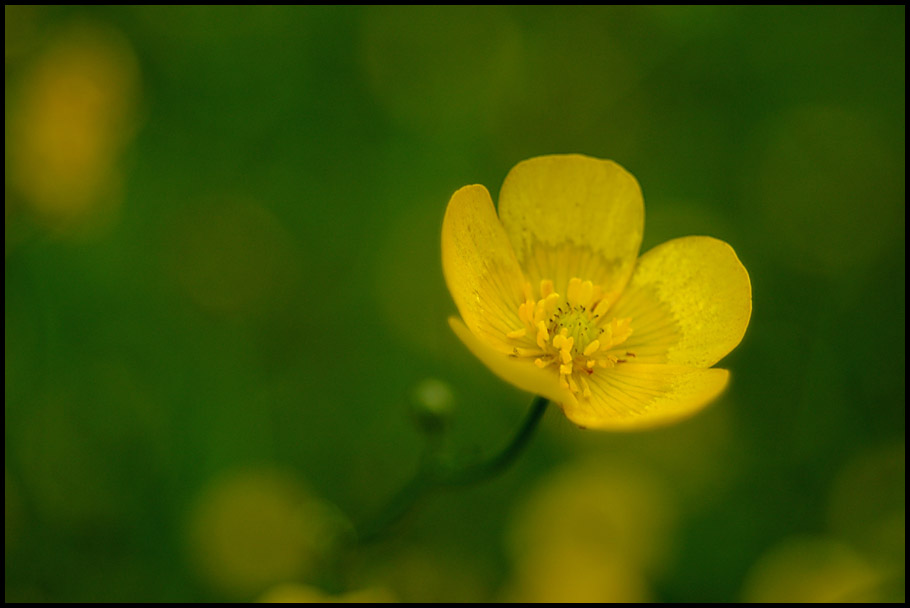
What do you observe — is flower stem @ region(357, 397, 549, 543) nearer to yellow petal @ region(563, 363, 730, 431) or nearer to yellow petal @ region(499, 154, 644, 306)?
yellow petal @ region(563, 363, 730, 431)

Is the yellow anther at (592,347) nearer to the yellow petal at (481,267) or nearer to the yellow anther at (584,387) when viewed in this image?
the yellow anther at (584,387)

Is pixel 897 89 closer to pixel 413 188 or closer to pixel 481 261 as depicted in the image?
pixel 413 188

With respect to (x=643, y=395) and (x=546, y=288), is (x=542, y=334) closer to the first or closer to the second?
(x=546, y=288)

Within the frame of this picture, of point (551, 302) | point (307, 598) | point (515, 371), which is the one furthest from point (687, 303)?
point (307, 598)

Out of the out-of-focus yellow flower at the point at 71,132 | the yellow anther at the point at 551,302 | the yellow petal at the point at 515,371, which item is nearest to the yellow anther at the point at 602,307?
the yellow anther at the point at 551,302

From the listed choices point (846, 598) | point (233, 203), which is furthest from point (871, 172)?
point (233, 203)
